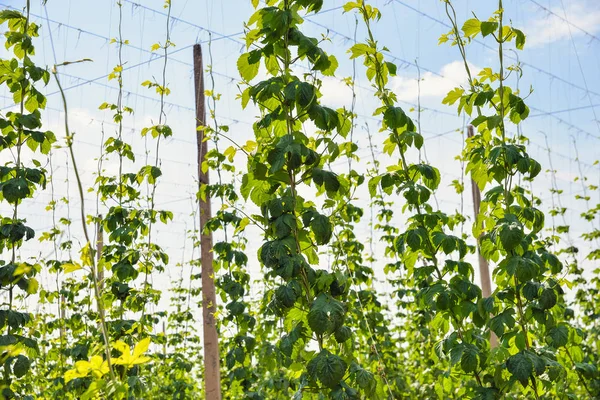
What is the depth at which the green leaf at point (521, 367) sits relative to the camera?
229cm

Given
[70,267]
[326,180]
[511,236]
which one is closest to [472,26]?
[511,236]

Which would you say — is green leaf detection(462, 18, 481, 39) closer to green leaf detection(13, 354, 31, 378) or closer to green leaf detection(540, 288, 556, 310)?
green leaf detection(540, 288, 556, 310)

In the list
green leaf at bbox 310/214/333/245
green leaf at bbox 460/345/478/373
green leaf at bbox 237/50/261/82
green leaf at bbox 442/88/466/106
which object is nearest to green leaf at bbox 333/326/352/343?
green leaf at bbox 310/214/333/245

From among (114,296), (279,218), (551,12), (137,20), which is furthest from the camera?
(551,12)

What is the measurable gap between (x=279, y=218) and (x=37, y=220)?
34.9 ft

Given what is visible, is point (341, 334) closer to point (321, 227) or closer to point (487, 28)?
point (321, 227)

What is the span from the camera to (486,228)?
2646 millimetres

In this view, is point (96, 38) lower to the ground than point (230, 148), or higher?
higher

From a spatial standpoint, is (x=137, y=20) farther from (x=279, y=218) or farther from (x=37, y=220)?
(x=37, y=220)

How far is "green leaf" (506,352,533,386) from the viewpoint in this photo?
2.29 metres

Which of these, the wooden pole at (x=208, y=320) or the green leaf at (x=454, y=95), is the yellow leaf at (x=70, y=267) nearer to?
the green leaf at (x=454, y=95)

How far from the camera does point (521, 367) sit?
230 centimetres

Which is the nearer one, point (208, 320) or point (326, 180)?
point (326, 180)

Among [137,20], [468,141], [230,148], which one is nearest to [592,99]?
[137,20]
